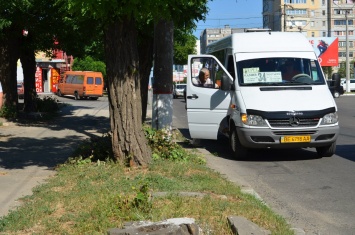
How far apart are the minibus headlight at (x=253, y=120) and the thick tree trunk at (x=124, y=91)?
2.68 metres

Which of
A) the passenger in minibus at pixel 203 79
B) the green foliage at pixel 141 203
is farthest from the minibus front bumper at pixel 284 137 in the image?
the green foliage at pixel 141 203

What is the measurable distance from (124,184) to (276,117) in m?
4.27

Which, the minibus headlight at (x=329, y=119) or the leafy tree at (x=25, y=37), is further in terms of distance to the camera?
the leafy tree at (x=25, y=37)

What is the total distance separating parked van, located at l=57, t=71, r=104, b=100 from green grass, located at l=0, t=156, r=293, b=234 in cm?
4341

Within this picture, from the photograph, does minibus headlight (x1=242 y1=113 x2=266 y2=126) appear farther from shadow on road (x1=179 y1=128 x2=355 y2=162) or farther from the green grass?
the green grass

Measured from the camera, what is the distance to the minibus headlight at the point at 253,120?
11.0 metres

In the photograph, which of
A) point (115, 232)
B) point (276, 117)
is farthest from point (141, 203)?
point (276, 117)

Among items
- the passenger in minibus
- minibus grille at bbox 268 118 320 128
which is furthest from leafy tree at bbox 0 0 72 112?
minibus grille at bbox 268 118 320 128

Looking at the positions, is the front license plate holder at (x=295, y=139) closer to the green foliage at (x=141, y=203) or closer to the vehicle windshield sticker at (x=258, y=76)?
the vehicle windshield sticker at (x=258, y=76)

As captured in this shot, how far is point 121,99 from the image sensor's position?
9141 millimetres

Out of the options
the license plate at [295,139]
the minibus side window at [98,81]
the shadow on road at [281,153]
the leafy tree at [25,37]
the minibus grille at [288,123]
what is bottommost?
the shadow on road at [281,153]

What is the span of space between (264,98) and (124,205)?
19.0 ft

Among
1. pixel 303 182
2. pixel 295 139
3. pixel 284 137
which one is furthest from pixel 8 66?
pixel 303 182

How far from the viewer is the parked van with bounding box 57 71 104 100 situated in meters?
51.5
